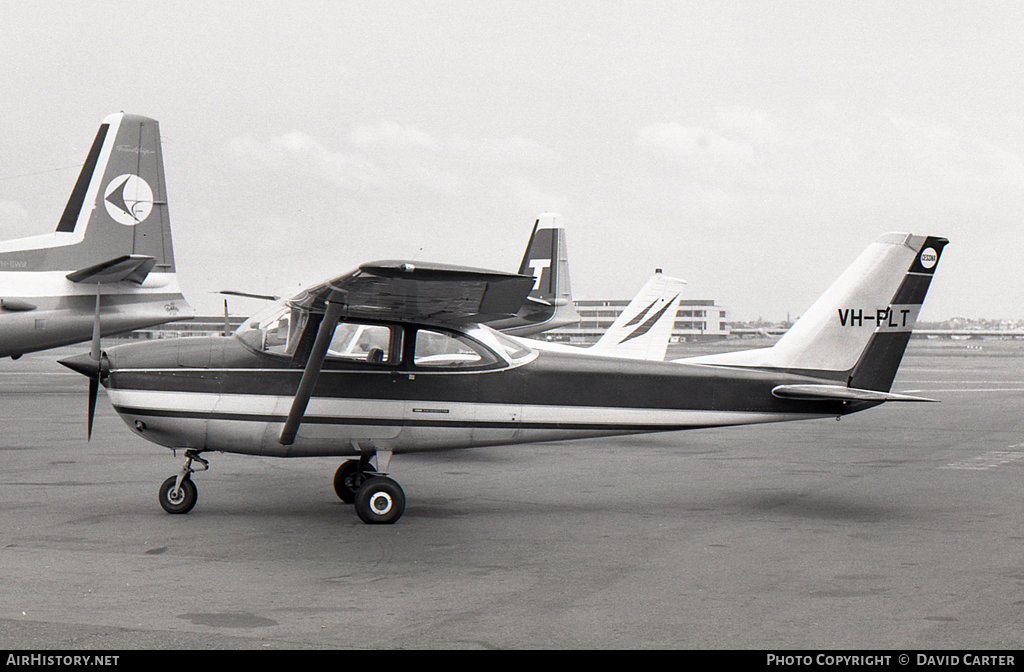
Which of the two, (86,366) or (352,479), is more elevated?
(86,366)

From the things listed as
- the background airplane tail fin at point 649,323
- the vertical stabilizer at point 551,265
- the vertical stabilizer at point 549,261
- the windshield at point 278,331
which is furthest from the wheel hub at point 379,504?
the vertical stabilizer at point 549,261

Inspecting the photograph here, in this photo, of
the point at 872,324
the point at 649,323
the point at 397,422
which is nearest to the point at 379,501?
the point at 397,422

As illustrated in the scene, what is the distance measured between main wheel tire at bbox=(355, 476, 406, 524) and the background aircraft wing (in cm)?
153

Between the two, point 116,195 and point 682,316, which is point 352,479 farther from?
point 682,316

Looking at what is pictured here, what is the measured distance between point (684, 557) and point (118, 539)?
4.38 meters

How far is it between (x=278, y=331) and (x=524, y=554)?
318cm

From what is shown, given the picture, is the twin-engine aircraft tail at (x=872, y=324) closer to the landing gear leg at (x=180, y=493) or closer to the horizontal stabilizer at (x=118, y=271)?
the landing gear leg at (x=180, y=493)

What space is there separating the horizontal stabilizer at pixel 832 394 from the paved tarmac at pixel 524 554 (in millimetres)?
1091

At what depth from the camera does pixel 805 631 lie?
4875 mm

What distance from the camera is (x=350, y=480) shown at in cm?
902

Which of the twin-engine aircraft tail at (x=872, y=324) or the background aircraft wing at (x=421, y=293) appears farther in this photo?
the twin-engine aircraft tail at (x=872, y=324)

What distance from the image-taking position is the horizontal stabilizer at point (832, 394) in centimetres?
877

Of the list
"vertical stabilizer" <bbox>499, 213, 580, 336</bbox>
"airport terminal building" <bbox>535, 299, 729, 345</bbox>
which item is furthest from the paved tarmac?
"airport terminal building" <bbox>535, 299, 729, 345</bbox>

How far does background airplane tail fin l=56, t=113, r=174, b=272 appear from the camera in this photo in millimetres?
22109
